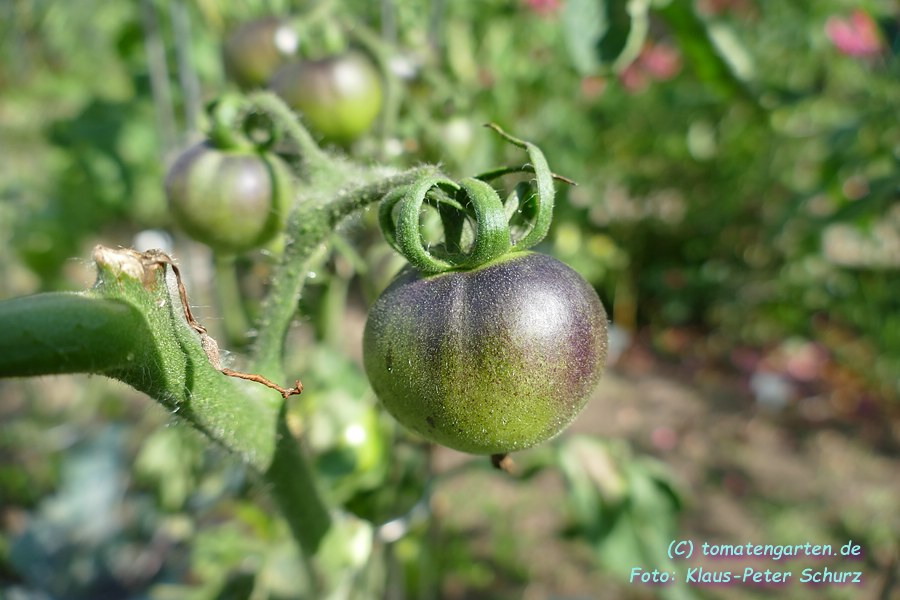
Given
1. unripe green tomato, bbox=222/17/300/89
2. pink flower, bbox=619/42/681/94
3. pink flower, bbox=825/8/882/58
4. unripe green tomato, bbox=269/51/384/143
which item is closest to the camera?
unripe green tomato, bbox=269/51/384/143

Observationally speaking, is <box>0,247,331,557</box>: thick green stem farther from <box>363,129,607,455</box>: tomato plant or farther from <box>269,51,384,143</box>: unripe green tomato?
<box>269,51,384,143</box>: unripe green tomato

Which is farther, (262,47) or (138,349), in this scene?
(262,47)

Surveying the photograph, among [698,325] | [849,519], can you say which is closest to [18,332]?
[849,519]

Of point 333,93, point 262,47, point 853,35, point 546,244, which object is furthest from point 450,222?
point 853,35

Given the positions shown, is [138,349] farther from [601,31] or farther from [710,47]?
[710,47]

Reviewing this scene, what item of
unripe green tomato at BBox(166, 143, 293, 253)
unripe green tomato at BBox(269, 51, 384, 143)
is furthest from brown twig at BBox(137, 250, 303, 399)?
unripe green tomato at BBox(269, 51, 384, 143)
